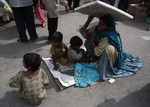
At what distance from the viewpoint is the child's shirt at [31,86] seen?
3.13 m

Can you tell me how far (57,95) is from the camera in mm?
3459

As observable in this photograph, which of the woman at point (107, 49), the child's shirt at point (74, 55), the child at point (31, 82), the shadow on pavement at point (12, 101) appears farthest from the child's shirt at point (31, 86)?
the woman at point (107, 49)

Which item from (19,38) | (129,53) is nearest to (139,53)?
(129,53)

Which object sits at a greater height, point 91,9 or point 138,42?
point 91,9

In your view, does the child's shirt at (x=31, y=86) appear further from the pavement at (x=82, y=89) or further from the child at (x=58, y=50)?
the child at (x=58, y=50)

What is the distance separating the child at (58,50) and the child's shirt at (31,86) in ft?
2.24

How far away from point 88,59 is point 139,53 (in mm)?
1230

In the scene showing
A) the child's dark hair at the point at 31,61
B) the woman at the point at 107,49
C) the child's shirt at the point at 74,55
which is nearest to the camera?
the child's dark hair at the point at 31,61

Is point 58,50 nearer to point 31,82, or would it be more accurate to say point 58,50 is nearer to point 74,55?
point 74,55

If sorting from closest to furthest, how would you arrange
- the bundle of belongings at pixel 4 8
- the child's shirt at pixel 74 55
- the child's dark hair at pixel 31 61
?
1. the child's dark hair at pixel 31 61
2. the child's shirt at pixel 74 55
3. the bundle of belongings at pixel 4 8

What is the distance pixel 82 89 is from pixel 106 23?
1100 mm

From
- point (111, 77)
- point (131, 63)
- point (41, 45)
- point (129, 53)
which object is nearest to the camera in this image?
point (111, 77)

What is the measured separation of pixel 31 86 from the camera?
3131mm

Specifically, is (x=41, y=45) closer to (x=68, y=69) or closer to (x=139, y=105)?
(x=68, y=69)
